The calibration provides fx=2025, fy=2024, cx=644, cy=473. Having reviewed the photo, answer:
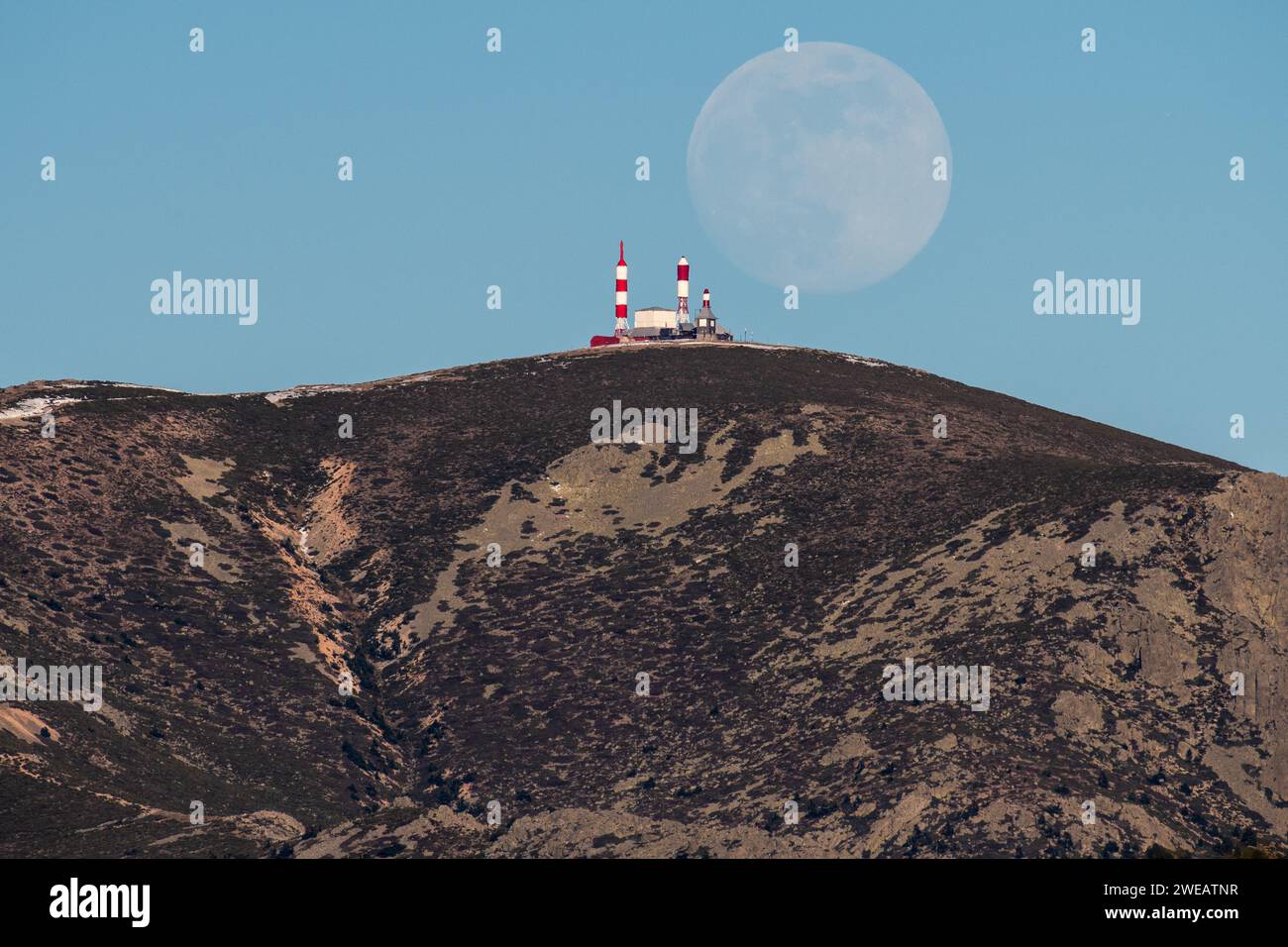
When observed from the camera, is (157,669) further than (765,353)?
No

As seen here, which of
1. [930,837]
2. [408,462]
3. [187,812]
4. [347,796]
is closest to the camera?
[930,837]

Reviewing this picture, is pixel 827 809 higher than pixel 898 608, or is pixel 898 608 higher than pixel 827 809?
pixel 898 608

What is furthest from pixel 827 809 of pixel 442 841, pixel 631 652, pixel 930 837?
pixel 631 652

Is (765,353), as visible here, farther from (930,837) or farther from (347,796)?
(930,837)

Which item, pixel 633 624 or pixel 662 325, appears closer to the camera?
pixel 633 624

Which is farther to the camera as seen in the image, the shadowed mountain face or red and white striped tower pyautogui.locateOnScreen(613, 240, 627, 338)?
red and white striped tower pyautogui.locateOnScreen(613, 240, 627, 338)

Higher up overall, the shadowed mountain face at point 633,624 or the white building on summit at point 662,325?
the white building on summit at point 662,325

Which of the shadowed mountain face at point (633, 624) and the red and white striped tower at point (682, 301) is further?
the red and white striped tower at point (682, 301)
